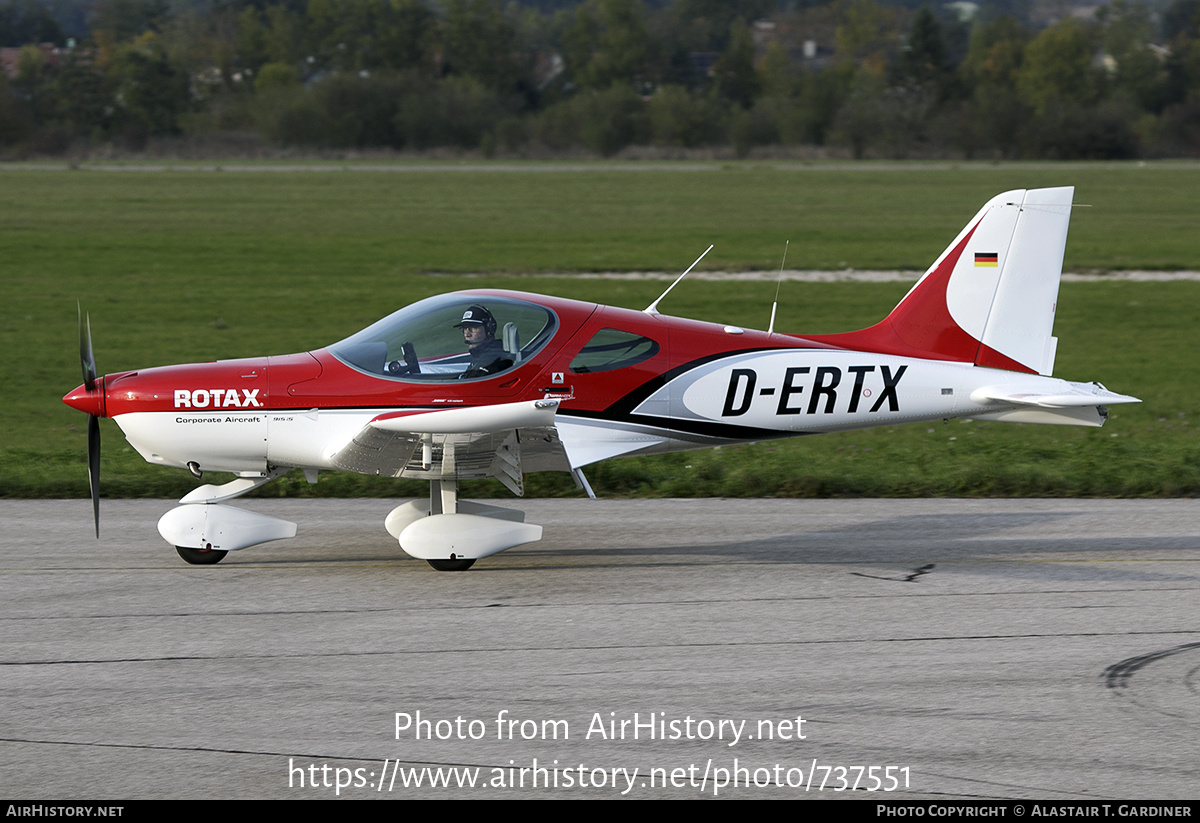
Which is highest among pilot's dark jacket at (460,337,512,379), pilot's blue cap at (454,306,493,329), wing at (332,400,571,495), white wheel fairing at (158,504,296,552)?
pilot's blue cap at (454,306,493,329)

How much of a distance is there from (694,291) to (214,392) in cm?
1640

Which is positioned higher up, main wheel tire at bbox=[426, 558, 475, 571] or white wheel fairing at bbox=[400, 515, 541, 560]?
white wheel fairing at bbox=[400, 515, 541, 560]

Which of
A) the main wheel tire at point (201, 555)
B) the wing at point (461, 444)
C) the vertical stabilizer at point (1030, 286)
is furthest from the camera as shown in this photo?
the vertical stabilizer at point (1030, 286)

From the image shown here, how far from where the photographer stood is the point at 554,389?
28.9 ft

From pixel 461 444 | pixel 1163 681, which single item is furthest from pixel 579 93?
pixel 1163 681

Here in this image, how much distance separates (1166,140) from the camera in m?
90.6

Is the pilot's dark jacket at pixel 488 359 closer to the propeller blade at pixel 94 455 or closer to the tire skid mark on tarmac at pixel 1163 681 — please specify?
the propeller blade at pixel 94 455

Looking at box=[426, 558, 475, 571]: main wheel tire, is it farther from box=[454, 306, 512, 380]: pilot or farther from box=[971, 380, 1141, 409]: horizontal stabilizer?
box=[971, 380, 1141, 409]: horizontal stabilizer

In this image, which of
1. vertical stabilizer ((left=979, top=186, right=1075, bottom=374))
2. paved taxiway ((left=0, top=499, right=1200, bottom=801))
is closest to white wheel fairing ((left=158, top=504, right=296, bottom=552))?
paved taxiway ((left=0, top=499, right=1200, bottom=801))

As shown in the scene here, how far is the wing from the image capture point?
312 inches

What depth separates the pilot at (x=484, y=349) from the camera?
28.6 feet

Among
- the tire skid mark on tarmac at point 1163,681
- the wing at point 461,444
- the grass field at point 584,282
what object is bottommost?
the grass field at point 584,282

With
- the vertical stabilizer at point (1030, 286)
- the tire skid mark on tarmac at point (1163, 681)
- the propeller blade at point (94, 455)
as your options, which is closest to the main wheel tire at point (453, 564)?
the propeller blade at point (94, 455)

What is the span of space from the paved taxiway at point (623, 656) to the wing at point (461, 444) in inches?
26.3
